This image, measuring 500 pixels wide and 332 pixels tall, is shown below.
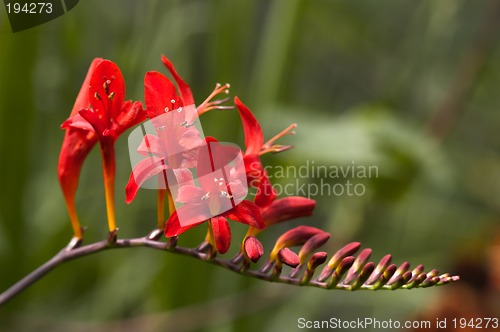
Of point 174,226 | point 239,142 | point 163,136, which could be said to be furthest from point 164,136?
point 239,142

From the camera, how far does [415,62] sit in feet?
7.43

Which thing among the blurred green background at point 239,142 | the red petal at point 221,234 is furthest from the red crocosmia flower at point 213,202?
the blurred green background at point 239,142

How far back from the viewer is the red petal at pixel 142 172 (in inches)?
32.1

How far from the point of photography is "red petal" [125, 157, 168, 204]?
0.82 metres

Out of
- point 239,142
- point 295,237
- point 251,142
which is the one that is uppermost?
point 251,142

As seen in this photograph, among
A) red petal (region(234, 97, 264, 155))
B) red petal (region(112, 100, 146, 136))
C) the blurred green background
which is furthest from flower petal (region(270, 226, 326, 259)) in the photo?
the blurred green background

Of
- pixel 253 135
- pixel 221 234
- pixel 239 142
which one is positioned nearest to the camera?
pixel 221 234

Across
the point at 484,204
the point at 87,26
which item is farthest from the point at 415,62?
the point at 87,26

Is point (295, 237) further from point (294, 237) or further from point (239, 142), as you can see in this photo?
point (239, 142)

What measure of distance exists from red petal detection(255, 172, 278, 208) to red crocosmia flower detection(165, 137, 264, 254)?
37mm

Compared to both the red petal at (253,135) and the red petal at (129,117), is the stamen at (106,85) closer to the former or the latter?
the red petal at (129,117)

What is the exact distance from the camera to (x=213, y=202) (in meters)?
0.84

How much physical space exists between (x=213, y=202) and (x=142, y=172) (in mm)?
81

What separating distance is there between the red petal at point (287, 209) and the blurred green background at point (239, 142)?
0.83 m
